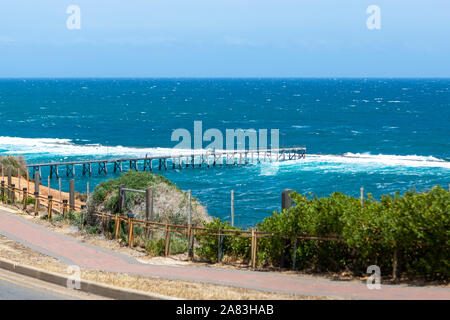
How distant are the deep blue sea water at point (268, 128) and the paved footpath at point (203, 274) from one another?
1831 cm

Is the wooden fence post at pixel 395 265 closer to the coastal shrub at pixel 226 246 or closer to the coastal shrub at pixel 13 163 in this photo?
the coastal shrub at pixel 226 246

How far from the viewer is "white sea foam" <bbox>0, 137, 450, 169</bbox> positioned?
214 ft

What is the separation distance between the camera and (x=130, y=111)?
13762 cm

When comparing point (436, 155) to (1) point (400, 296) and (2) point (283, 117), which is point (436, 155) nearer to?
(2) point (283, 117)

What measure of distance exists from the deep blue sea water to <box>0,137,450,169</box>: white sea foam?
0.11 metres

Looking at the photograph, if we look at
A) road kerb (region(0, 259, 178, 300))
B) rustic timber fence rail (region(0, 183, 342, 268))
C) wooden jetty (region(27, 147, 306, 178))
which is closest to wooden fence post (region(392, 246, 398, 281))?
rustic timber fence rail (region(0, 183, 342, 268))

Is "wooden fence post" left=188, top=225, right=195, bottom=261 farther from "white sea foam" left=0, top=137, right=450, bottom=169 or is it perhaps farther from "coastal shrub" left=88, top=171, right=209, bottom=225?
"white sea foam" left=0, top=137, right=450, bottom=169

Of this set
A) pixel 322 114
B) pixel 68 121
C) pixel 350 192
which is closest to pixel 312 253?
pixel 350 192

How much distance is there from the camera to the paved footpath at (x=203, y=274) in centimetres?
1199

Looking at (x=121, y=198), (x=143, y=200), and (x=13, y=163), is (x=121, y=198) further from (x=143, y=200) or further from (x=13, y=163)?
(x=13, y=163)

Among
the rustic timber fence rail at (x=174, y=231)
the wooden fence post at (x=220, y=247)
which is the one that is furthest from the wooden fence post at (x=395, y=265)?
the wooden fence post at (x=220, y=247)

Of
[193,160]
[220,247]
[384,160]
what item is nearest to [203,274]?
[220,247]

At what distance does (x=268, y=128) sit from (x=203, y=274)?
88.3 m

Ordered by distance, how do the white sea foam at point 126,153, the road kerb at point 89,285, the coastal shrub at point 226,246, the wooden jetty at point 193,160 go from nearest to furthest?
the road kerb at point 89,285 → the coastal shrub at point 226,246 → the wooden jetty at point 193,160 → the white sea foam at point 126,153
